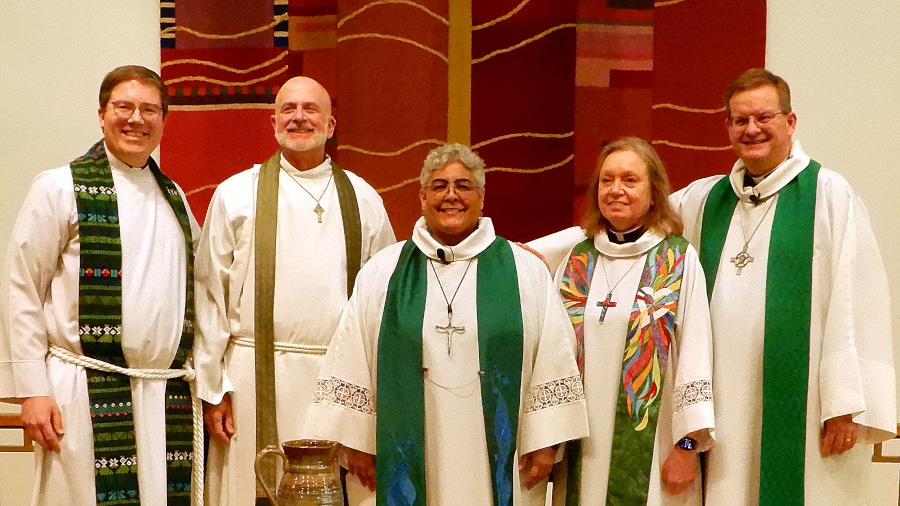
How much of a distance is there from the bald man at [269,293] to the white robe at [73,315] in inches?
7.1

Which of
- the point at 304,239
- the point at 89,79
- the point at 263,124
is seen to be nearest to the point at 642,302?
the point at 304,239

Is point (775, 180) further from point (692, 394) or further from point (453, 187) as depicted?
point (453, 187)

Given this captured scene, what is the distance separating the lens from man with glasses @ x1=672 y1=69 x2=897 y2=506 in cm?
331

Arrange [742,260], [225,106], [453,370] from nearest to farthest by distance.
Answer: [453,370]
[742,260]
[225,106]

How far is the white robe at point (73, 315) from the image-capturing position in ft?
10.7

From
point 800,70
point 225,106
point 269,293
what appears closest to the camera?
point 269,293

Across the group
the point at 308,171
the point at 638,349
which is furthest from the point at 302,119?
the point at 638,349

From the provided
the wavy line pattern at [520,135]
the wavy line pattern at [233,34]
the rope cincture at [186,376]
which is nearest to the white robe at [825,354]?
the wavy line pattern at [520,135]

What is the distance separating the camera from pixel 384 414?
3.26 m

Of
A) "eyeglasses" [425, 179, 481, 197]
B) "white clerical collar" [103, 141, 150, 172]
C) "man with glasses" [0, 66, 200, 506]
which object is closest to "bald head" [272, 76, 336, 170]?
"man with glasses" [0, 66, 200, 506]

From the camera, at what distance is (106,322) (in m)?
3.34

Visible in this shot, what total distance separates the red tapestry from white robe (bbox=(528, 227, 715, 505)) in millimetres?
1456

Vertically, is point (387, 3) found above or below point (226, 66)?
above

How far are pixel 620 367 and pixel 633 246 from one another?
1.37 feet
